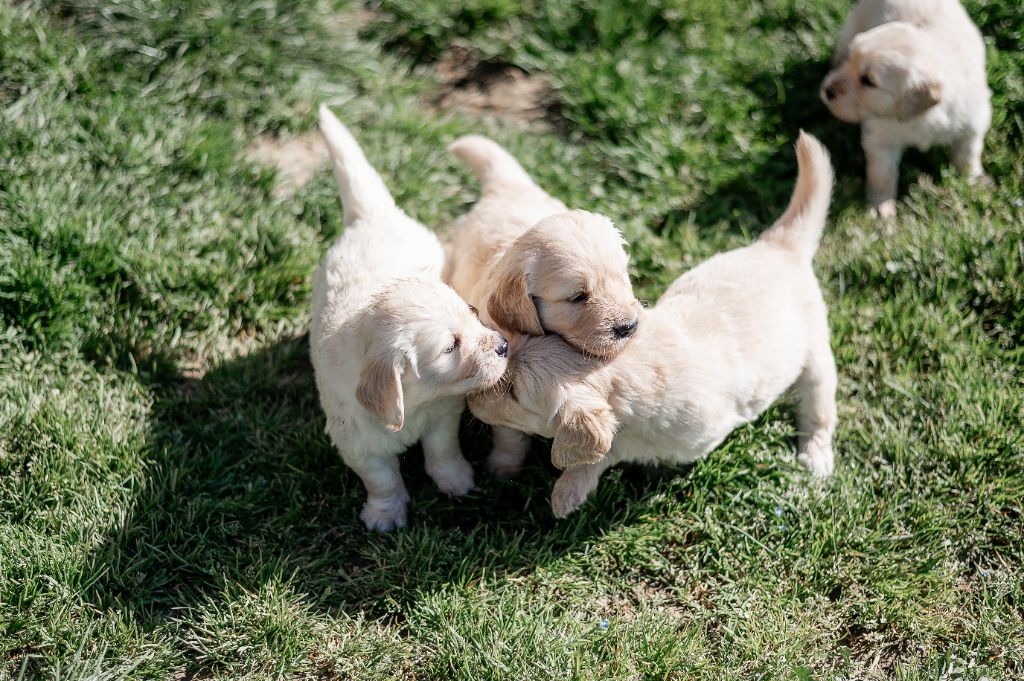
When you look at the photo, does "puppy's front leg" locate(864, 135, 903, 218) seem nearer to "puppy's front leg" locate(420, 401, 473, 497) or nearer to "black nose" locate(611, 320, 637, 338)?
"black nose" locate(611, 320, 637, 338)

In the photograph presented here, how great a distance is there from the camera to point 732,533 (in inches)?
149

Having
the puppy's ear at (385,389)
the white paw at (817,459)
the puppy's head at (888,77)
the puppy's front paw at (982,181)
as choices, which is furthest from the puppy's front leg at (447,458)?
the puppy's front paw at (982,181)

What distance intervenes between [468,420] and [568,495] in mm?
816

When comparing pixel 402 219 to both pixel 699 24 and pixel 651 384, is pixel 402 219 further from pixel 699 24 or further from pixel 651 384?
pixel 699 24

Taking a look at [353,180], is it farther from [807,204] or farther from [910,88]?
[910,88]

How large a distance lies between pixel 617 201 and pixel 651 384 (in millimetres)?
1883

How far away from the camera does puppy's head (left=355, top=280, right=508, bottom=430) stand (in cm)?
316

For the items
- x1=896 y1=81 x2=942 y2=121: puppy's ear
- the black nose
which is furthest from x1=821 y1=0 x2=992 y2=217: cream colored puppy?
the black nose

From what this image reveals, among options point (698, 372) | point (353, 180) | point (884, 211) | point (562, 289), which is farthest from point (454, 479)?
point (884, 211)

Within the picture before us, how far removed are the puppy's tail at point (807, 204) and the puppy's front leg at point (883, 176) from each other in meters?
1.10

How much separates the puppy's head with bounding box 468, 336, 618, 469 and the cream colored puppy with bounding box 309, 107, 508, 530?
10cm

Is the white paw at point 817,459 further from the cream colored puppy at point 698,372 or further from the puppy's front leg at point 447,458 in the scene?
the puppy's front leg at point 447,458

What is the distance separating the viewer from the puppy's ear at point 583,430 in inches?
124

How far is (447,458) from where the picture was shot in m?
3.84
